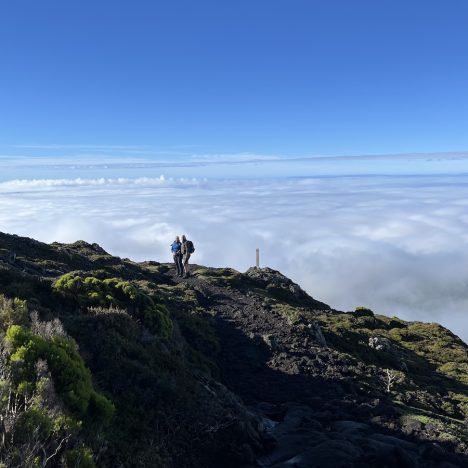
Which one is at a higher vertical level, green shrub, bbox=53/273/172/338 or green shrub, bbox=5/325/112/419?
green shrub, bbox=5/325/112/419

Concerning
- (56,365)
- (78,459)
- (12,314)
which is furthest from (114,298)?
(78,459)

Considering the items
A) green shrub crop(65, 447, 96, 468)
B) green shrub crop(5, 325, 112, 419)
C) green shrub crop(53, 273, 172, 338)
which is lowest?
green shrub crop(53, 273, 172, 338)

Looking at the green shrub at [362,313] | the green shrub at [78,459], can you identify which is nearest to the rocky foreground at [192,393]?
the green shrub at [78,459]

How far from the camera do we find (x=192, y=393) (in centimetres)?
750

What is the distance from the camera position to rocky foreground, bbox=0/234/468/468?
5.33m

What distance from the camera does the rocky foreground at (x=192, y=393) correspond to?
17.5 feet

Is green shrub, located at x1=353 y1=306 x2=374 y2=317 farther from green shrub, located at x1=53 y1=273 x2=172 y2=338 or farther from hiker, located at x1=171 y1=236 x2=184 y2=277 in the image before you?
green shrub, located at x1=53 y1=273 x2=172 y2=338

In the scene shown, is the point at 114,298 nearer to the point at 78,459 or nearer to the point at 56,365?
the point at 56,365

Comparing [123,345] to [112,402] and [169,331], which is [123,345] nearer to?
[112,402]

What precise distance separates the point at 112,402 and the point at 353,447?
4.29 m

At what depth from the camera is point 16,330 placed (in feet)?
20.4

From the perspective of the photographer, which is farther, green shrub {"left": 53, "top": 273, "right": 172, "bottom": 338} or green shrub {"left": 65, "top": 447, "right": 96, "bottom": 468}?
green shrub {"left": 53, "top": 273, "right": 172, "bottom": 338}

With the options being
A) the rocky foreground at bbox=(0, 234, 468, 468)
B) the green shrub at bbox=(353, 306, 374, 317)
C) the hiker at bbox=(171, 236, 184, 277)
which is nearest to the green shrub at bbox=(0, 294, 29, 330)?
the rocky foreground at bbox=(0, 234, 468, 468)

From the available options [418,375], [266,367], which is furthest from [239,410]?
[418,375]
